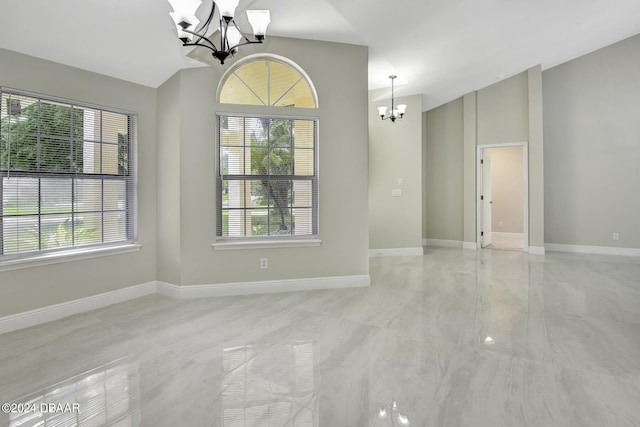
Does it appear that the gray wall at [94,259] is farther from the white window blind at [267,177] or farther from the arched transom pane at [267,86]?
the arched transom pane at [267,86]

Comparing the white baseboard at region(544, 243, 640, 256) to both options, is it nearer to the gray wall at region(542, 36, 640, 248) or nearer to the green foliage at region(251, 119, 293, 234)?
the gray wall at region(542, 36, 640, 248)

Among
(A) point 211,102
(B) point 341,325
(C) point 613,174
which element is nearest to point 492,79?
(C) point 613,174

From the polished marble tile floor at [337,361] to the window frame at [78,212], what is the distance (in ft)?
1.89

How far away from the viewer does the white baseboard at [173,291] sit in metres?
3.00

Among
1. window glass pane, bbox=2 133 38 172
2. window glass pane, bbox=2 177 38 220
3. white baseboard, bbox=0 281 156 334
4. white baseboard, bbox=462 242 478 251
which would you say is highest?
window glass pane, bbox=2 133 38 172

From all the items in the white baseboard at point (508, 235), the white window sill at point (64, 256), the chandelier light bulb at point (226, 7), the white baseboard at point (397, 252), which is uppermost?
the chandelier light bulb at point (226, 7)

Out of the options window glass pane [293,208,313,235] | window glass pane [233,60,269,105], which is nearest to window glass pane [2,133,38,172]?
window glass pane [233,60,269,105]

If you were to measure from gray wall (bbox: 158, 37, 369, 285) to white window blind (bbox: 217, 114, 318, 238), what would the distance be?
0.11 m

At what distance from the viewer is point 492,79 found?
20.2 ft

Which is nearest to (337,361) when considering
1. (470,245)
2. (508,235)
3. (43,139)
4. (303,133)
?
(303,133)

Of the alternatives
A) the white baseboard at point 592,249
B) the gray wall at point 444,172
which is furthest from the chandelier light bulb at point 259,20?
the white baseboard at point 592,249

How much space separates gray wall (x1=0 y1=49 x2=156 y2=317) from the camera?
9.36ft

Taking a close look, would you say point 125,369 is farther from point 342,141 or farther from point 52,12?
point 342,141

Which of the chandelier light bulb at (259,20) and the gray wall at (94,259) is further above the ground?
the chandelier light bulb at (259,20)
